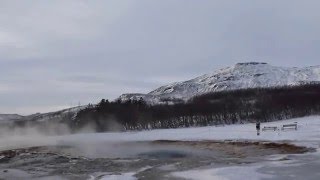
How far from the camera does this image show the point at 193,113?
12531 cm

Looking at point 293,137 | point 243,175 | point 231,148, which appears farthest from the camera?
point 293,137

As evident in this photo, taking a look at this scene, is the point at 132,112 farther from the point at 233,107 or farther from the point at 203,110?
the point at 233,107

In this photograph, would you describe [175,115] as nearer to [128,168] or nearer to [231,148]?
[231,148]

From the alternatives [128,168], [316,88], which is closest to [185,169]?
[128,168]

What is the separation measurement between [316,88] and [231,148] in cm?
10906

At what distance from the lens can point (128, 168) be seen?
25.1m

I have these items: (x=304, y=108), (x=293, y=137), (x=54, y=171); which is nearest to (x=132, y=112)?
(x=304, y=108)

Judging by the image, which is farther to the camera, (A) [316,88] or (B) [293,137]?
(A) [316,88]

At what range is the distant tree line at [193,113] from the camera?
11505cm

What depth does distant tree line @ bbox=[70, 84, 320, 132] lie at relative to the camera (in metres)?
115

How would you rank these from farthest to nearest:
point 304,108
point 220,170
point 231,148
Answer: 1. point 304,108
2. point 231,148
3. point 220,170

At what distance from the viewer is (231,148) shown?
39312 mm

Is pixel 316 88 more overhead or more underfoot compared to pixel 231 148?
more overhead

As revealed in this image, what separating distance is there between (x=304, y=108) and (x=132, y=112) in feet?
129
